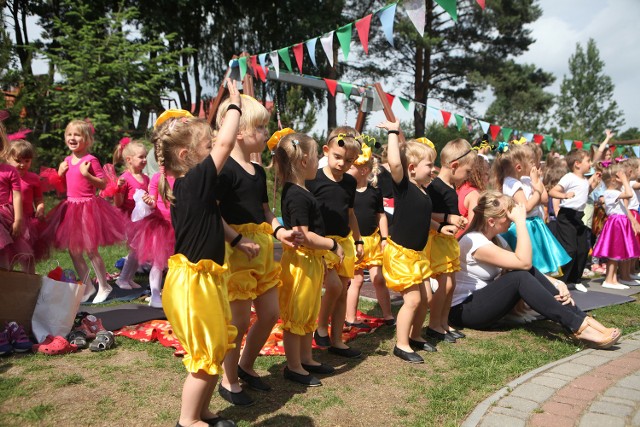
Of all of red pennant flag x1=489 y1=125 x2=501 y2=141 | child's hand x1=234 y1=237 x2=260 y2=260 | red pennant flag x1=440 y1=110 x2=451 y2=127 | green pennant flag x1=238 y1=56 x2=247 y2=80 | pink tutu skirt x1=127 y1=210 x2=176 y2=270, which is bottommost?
pink tutu skirt x1=127 y1=210 x2=176 y2=270

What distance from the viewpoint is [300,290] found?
3.62m

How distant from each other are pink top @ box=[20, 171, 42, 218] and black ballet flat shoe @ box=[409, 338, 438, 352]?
3.98 m

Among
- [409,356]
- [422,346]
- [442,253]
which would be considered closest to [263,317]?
[409,356]

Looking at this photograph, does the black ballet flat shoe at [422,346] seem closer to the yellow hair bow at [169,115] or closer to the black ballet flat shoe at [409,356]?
the black ballet flat shoe at [409,356]

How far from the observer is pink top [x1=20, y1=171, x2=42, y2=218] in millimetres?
5621

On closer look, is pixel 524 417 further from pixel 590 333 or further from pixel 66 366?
pixel 66 366

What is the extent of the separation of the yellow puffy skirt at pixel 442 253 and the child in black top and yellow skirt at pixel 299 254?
4.26 feet

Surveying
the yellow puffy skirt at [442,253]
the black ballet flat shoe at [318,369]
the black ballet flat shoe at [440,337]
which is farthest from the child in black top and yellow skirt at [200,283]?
the black ballet flat shoe at [440,337]

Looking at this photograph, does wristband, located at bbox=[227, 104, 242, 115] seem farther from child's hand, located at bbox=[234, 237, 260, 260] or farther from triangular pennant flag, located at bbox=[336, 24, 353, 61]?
triangular pennant flag, located at bbox=[336, 24, 353, 61]

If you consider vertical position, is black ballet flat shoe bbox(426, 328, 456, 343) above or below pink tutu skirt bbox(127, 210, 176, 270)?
below

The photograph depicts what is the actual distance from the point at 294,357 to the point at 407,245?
51.1 inches

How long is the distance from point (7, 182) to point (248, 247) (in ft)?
10.1

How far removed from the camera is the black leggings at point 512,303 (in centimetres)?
460

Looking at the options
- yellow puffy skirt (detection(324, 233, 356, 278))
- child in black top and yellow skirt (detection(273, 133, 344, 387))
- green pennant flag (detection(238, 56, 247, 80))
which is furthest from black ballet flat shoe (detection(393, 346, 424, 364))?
green pennant flag (detection(238, 56, 247, 80))
